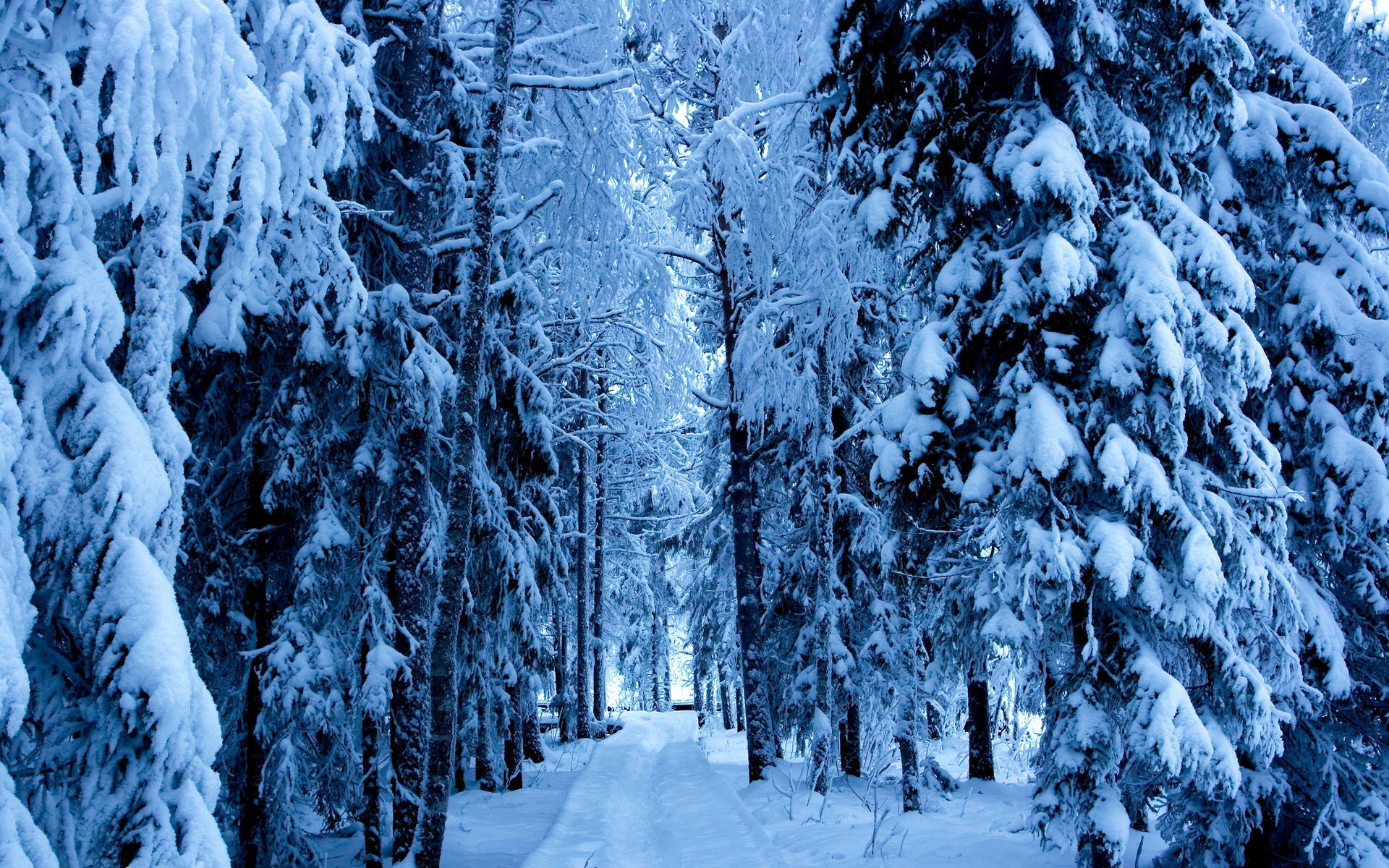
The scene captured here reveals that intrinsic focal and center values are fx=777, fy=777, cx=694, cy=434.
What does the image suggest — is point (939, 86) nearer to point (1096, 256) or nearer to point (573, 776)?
point (1096, 256)

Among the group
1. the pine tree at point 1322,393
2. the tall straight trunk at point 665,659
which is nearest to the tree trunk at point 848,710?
the pine tree at point 1322,393

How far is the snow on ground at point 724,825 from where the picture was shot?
7887 mm

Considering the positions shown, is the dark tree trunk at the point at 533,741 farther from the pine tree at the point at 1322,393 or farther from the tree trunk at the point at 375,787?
the pine tree at the point at 1322,393

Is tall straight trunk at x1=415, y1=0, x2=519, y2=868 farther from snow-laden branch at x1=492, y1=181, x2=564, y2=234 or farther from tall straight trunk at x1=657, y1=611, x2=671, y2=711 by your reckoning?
tall straight trunk at x1=657, y1=611, x2=671, y2=711

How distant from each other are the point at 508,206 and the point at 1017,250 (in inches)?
259

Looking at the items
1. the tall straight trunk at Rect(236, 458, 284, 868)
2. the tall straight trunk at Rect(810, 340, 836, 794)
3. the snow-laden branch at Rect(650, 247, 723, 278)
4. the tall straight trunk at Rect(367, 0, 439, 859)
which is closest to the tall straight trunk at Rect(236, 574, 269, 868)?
the tall straight trunk at Rect(236, 458, 284, 868)

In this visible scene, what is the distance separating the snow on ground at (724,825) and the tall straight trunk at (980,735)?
0.56 metres

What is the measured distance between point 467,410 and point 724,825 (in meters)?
6.18

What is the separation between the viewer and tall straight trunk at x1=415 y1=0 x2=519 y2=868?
24.5ft

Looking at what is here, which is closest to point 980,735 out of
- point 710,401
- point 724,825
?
point 724,825

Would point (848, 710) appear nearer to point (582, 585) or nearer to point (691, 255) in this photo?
point (691, 255)

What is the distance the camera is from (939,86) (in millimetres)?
6906

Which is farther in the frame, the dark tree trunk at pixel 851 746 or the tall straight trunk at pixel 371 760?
the dark tree trunk at pixel 851 746

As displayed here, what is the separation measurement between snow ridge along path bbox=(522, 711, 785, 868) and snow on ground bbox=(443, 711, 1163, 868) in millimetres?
29
